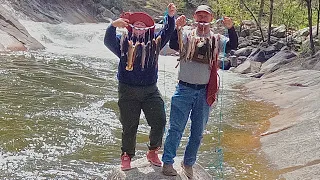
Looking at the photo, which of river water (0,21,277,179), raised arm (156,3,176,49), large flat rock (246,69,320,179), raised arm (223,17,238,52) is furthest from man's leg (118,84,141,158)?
large flat rock (246,69,320,179)

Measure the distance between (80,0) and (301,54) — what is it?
90.6 feet

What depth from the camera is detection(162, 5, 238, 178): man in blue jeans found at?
17.5ft

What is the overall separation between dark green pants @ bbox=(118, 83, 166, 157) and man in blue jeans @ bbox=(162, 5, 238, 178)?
15 cm

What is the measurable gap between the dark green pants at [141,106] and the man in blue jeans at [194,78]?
0.50 ft

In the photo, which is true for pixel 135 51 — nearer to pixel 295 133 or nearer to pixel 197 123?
pixel 197 123

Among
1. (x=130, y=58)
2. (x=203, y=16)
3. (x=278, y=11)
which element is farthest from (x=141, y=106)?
(x=278, y=11)

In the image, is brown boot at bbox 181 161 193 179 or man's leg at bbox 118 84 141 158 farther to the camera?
brown boot at bbox 181 161 193 179

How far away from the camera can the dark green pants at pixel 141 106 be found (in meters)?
5.36

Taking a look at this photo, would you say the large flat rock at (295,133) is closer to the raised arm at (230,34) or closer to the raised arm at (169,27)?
the raised arm at (230,34)

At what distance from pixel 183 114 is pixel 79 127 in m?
5.23

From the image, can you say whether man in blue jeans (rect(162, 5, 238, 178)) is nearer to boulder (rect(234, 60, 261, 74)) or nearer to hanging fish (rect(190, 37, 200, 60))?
hanging fish (rect(190, 37, 200, 60))

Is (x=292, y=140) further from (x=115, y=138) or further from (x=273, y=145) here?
(x=115, y=138)

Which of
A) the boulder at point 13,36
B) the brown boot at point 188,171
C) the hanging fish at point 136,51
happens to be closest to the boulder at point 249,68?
the boulder at point 13,36

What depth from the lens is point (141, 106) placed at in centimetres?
550
